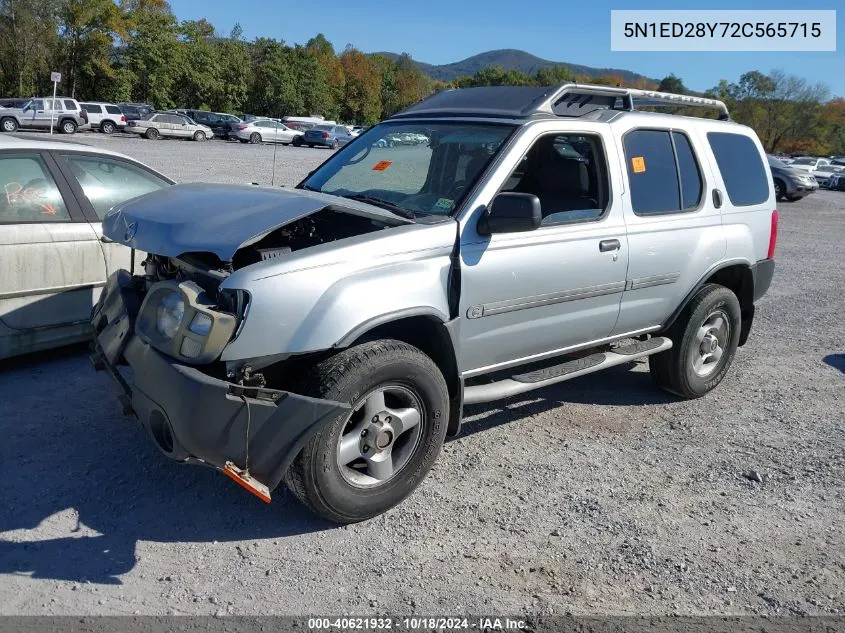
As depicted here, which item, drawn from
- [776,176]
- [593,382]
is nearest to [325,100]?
[776,176]

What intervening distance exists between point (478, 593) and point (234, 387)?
1.40 meters

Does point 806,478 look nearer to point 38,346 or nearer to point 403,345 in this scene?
point 403,345

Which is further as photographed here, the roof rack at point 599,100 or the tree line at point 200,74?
the tree line at point 200,74

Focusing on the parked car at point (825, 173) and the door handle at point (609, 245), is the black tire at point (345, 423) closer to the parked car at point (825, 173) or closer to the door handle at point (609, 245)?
the door handle at point (609, 245)

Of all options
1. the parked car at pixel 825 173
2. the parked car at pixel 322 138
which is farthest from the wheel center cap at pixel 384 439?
the parked car at pixel 322 138

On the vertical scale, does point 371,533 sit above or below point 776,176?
below

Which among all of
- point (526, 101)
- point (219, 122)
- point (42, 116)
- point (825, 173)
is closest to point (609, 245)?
point (526, 101)

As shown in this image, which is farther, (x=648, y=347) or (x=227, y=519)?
(x=648, y=347)

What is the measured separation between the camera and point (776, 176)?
26.2 meters

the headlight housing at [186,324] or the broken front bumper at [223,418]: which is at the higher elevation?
the headlight housing at [186,324]

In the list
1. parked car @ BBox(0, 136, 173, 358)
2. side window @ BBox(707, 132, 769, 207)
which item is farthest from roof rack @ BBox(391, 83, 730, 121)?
parked car @ BBox(0, 136, 173, 358)

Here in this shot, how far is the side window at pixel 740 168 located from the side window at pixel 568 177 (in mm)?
1364

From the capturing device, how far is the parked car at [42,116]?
36.1m

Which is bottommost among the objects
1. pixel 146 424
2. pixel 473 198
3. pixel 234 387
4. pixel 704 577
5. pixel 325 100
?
pixel 704 577
